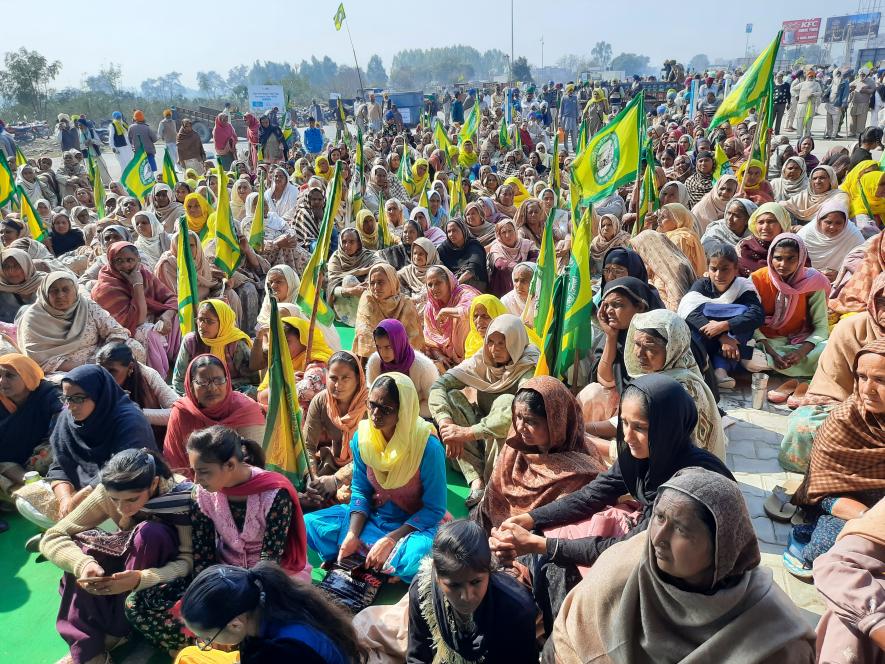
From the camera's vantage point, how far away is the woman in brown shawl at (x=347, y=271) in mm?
6668

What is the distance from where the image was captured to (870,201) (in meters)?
6.44

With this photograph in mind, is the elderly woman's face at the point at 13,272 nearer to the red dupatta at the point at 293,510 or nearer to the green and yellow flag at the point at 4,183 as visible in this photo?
the green and yellow flag at the point at 4,183

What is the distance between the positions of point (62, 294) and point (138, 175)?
486cm

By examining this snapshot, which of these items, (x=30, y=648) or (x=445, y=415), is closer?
(x=30, y=648)

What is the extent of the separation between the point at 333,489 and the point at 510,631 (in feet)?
5.55

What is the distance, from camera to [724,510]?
1.62m

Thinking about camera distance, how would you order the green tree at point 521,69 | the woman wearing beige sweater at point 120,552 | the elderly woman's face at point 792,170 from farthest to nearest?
the green tree at point 521,69
the elderly woman's face at point 792,170
the woman wearing beige sweater at point 120,552

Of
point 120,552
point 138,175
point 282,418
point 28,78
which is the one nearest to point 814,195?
point 282,418

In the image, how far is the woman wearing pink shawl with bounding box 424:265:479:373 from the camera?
5.09 meters

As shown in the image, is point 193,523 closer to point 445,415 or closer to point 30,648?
point 30,648

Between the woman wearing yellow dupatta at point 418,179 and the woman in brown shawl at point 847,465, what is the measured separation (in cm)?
868

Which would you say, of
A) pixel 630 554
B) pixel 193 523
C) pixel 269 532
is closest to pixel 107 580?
pixel 193 523

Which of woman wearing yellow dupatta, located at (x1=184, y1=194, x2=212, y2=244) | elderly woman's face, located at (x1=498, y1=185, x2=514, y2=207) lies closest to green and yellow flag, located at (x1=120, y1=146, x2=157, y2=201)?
woman wearing yellow dupatta, located at (x1=184, y1=194, x2=212, y2=244)

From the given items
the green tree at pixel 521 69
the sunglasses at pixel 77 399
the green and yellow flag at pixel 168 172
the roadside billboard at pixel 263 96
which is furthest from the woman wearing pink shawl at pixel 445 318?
the green tree at pixel 521 69
